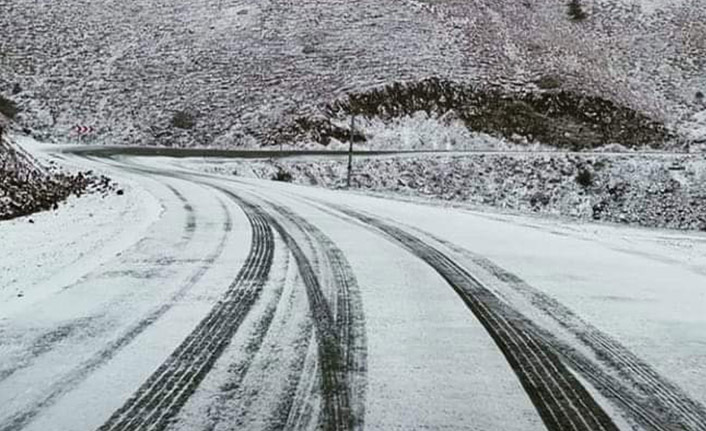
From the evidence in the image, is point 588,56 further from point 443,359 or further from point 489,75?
point 443,359

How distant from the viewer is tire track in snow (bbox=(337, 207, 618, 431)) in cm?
303

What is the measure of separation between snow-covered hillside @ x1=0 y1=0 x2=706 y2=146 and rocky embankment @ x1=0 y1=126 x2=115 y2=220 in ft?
51.8

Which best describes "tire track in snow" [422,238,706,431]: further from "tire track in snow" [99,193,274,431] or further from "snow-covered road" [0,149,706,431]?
"tire track in snow" [99,193,274,431]

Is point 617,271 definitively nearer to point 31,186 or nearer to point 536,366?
point 536,366

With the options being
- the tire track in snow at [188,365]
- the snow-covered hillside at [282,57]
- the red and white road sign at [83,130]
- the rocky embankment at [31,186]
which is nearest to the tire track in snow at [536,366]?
the tire track in snow at [188,365]

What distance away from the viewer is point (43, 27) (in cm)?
3984

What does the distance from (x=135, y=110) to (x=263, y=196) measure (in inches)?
900

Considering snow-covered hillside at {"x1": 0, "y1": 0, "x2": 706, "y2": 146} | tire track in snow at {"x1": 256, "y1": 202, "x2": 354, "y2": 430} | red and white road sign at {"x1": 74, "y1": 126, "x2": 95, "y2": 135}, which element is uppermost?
snow-covered hillside at {"x1": 0, "y1": 0, "x2": 706, "y2": 146}

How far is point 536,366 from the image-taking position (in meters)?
3.77

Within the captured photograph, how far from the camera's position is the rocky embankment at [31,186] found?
10750 millimetres

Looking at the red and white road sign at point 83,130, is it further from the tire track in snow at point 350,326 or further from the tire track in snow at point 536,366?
the tire track in snow at point 536,366

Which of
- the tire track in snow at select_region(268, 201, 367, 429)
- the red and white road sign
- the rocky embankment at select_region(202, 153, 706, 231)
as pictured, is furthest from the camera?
the red and white road sign

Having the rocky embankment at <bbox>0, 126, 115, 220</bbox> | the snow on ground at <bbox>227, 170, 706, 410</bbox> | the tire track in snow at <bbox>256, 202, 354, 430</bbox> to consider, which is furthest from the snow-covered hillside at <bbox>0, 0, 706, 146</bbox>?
the tire track in snow at <bbox>256, 202, 354, 430</bbox>

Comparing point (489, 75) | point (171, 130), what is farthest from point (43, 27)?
point (489, 75)
